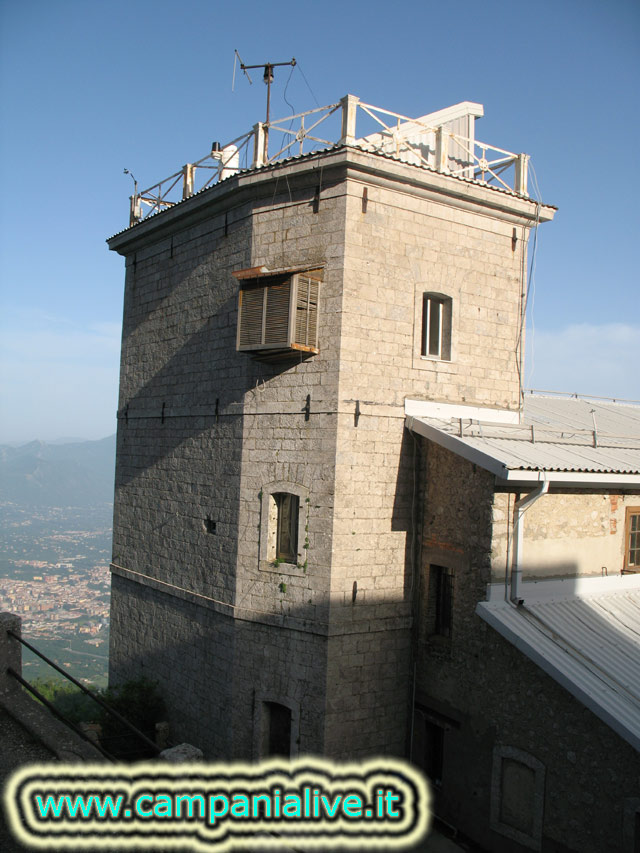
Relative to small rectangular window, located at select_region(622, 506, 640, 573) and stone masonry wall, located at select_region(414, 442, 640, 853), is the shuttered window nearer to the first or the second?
stone masonry wall, located at select_region(414, 442, 640, 853)

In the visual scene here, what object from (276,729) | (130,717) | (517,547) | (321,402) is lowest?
(130,717)

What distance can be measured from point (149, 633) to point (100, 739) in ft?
7.62

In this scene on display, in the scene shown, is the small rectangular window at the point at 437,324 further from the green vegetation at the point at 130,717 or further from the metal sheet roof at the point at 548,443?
the green vegetation at the point at 130,717

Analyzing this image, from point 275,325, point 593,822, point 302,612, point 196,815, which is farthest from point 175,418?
point 593,822

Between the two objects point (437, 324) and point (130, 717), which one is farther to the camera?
point (130, 717)

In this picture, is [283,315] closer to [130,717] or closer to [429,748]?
[429,748]

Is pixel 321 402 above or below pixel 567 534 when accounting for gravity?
above

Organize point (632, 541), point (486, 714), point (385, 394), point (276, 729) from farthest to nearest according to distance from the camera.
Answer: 1. point (632, 541)
2. point (276, 729)
3. point (385, 394)
4. point (486, 714)

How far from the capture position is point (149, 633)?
1502 centimetres

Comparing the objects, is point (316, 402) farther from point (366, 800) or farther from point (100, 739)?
point (100, 739)

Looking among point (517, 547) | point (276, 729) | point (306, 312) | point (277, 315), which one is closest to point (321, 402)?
point (306, 312)

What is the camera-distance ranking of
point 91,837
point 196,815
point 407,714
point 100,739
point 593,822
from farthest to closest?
point 100,739 < point 407,714 < point 593,822 < point 196,815 < point 91,837

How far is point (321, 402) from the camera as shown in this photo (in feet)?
37.7

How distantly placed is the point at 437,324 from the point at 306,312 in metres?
2.69
